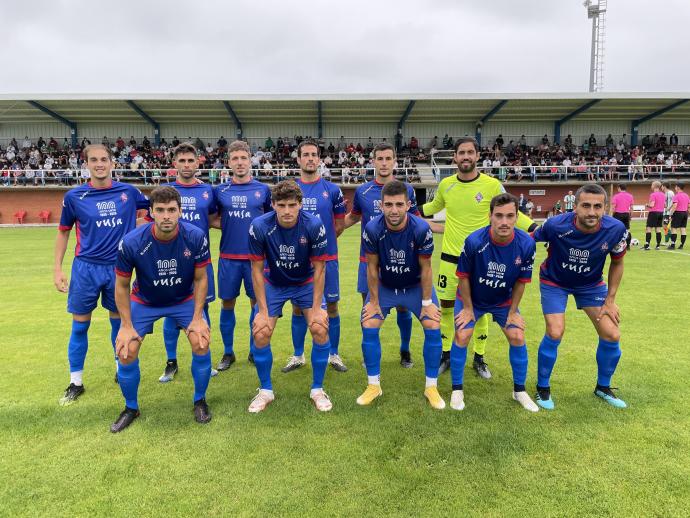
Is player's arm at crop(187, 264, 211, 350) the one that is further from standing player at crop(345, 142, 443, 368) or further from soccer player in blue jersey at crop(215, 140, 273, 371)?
standing player at crop(345, 142, 443, 368)

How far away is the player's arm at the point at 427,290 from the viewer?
13.2 feet

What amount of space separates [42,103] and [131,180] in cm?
767

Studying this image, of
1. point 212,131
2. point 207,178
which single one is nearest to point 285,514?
point 207,178

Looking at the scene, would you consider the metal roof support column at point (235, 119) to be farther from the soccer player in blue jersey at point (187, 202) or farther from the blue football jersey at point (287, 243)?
the blue football jersey at point (287, 243)

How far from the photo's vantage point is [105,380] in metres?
4.56

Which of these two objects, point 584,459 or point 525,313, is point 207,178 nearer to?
point 525,313

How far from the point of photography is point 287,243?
402cm

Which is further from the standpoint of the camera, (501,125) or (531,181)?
(501,125)

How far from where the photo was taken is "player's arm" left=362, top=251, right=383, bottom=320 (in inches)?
163

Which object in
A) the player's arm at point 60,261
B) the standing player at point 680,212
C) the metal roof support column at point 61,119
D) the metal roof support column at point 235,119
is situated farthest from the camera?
the metal roof support column at point 235,119

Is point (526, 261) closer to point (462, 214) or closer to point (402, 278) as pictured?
point (462, 214)

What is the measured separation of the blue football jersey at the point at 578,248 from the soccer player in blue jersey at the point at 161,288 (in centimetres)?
330

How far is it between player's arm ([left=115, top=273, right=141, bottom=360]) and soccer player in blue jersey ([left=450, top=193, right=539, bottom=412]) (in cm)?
293

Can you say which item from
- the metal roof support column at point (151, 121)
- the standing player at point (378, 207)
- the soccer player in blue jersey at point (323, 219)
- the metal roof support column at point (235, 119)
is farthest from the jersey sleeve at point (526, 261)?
the metal roof support column at point (151, 121)
